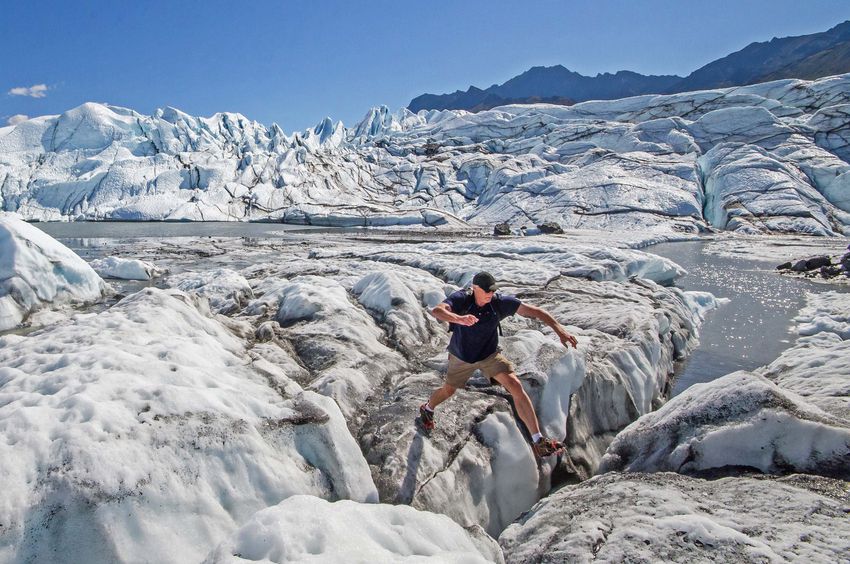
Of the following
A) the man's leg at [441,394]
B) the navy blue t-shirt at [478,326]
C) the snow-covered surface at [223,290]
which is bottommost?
the man's leg at [441,394]

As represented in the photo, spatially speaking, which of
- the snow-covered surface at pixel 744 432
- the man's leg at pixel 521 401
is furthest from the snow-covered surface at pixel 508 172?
the man's leg at pixel 521 401

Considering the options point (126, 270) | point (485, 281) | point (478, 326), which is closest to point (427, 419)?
point (478, 326)

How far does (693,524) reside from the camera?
280cm

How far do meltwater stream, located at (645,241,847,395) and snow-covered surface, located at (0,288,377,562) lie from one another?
21.9ft

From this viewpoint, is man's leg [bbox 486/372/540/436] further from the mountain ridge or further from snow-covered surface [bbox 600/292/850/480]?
the mountain ridge

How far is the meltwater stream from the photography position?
28.9 feet

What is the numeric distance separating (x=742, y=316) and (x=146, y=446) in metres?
14.1

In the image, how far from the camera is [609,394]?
19.2 feet

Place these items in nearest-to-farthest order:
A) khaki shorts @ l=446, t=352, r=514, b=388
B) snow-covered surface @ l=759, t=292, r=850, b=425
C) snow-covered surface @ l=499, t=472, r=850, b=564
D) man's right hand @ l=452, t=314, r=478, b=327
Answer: snow-covered surface @ l=499, t=472, r=850, b=564 → man's right hand @ l=452, t=314, r=478, b=327 → khaki shorts @ l=446, t=352, r=514, b=388 → snow-covered surface @ l=759, t=292, r=850, b=425

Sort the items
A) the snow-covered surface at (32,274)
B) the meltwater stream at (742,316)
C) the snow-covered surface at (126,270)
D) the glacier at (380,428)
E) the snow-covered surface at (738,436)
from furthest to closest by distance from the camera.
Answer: the snow-covered surface at (126,270), the snow-covered surface at (32,274), the meltwater stream at (742,316), the snow-covered surface at (738,436), the glacier at (380,428)

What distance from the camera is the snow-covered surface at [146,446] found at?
8.73ft

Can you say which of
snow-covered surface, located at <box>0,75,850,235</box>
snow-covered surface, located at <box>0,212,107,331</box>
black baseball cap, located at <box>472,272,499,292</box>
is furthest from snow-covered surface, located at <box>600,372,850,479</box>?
snow-covered surface, located at <box>0,75,850,235</box>

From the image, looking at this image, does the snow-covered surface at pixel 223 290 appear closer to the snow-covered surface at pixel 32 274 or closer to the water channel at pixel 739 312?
the snow-covered surface at pixel 32 274

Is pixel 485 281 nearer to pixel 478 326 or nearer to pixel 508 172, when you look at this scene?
pixel 478 326
